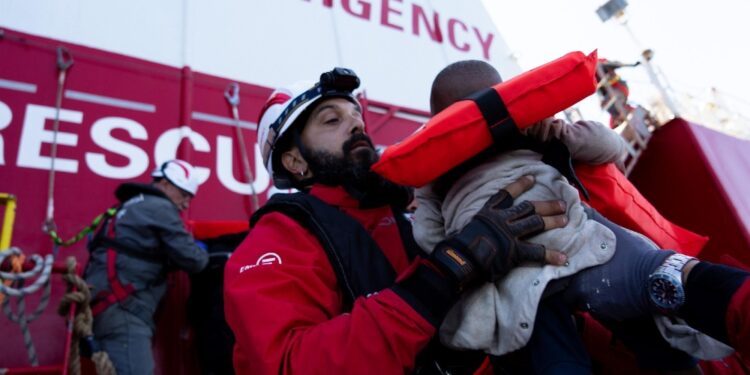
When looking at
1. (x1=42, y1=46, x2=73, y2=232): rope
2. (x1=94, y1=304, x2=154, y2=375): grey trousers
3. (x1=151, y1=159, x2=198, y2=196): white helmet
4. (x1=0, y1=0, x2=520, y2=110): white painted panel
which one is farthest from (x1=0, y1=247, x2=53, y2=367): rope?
(x1=0, y1=0, x2=520, y2=110): white painted panel

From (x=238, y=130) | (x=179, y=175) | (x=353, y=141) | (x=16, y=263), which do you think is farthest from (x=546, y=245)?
(x=238, y=130)

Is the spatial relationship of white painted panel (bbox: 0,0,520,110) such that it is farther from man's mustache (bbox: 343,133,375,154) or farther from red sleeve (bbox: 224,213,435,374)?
red sleeve (bbox: 224,213,435,374)

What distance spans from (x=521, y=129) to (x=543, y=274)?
341mm

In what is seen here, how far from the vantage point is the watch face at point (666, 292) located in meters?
0.99

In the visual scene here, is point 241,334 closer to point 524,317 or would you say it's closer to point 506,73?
point 524,317

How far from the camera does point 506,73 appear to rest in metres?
6.44

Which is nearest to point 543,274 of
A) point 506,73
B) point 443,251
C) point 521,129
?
point 443,251

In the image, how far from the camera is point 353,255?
1.40m

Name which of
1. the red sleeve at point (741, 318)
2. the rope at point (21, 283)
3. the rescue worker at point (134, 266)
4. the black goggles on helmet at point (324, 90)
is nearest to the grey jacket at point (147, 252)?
the rescue worker at point (134, 266)

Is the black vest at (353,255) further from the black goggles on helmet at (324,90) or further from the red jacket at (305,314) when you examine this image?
the black goggles on helmet at (324,90)

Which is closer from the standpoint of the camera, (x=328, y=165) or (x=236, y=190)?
(x=328, y=165)

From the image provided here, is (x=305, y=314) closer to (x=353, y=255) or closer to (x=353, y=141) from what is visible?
(x=353, y=255)

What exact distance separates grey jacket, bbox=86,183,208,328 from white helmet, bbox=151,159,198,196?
0.79ft

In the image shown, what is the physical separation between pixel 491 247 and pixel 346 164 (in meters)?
0.78
